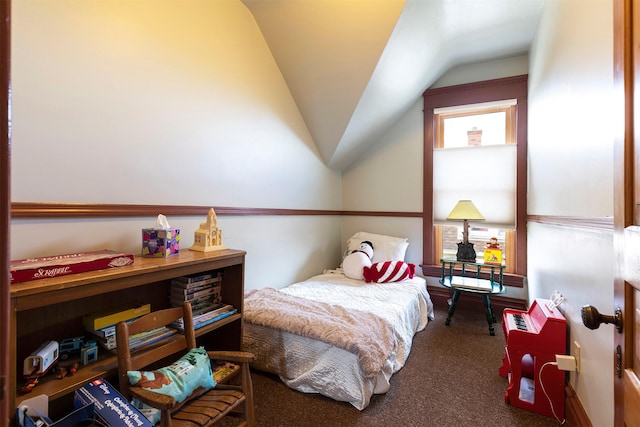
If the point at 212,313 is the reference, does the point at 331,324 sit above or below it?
below

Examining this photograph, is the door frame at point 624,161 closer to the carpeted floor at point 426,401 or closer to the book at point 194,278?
the carpeted floor at point 426,401

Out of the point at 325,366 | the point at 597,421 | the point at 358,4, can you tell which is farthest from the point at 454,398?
the point at 358,4

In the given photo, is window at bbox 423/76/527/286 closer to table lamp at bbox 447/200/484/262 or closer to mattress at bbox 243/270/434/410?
table lamp at bbox 447/200/484/262

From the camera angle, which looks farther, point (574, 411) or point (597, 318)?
point (574, 411)

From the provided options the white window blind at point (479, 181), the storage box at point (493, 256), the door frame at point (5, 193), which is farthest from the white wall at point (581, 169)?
the door frame at point (5, 193)

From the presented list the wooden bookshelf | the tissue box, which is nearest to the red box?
the wooden bookshelf

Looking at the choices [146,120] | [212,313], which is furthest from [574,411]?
A: [146,120]

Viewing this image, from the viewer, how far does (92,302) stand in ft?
4.53

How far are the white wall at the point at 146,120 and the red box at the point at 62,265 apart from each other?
0.21m

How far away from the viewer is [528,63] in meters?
→ 2.92

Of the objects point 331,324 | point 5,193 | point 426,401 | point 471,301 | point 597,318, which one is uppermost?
point 5,193

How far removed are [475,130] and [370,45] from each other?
68.7 inches

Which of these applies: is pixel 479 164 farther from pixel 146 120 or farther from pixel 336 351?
pixel 146 120

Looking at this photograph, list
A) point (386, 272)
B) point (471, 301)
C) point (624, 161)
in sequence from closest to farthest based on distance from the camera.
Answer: point (624, 161)
point (386, 272)
point (471, 301)
